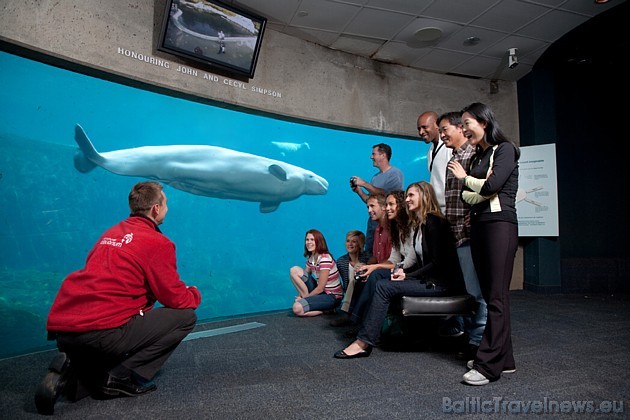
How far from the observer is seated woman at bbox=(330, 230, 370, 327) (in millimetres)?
3543

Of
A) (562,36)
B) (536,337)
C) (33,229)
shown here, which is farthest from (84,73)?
(562,36)

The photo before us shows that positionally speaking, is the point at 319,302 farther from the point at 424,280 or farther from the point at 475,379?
the point at 475,379

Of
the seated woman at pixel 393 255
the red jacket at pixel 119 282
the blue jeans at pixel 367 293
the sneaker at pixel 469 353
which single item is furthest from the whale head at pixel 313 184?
the red jacket at pixel 119 282

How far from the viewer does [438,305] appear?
2344mm

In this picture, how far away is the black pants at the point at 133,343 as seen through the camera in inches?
69.8

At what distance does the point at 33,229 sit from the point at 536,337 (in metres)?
4.71

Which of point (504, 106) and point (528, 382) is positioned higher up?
point (504, 106)

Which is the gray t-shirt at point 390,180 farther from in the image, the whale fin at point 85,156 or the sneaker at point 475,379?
the whale fin at point 85,156

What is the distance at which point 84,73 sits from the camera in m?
3.51

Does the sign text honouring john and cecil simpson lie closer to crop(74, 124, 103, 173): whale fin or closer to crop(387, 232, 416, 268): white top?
crop(74, 124, 103, 173): whale fin

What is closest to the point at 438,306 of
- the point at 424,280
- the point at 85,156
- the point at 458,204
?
the point at 424,280

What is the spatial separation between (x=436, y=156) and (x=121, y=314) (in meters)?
2.43

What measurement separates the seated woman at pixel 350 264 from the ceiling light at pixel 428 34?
2795mm

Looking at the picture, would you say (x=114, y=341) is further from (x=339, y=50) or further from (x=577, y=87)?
(x=577, y=87)
